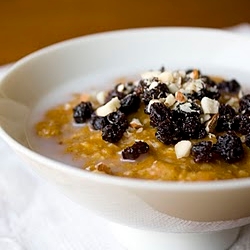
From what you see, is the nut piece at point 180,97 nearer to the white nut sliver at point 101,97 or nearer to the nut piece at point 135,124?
the nut piece at point 135,124

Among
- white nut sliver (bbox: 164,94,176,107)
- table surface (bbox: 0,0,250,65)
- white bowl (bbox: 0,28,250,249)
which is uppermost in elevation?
white nut sliver (bbox: 164,94,176,107)

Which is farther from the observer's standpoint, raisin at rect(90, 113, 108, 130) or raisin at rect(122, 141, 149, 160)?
raisin at rect(90, 113, 108, 130)

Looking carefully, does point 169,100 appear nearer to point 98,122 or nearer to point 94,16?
point 98,122

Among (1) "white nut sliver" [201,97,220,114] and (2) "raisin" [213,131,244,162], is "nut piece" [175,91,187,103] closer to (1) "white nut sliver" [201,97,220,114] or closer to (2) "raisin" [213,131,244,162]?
(1) "white nut sliver" [201,97,220,114]

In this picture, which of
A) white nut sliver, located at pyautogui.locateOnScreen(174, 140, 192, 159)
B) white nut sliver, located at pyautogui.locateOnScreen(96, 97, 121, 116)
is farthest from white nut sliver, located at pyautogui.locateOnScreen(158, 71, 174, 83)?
white nut sliver, located at pyautogui.locateOnScreen(174, 140, 192, 159)

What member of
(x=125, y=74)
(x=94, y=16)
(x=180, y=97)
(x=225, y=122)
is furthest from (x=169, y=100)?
(x=94, y=16)
